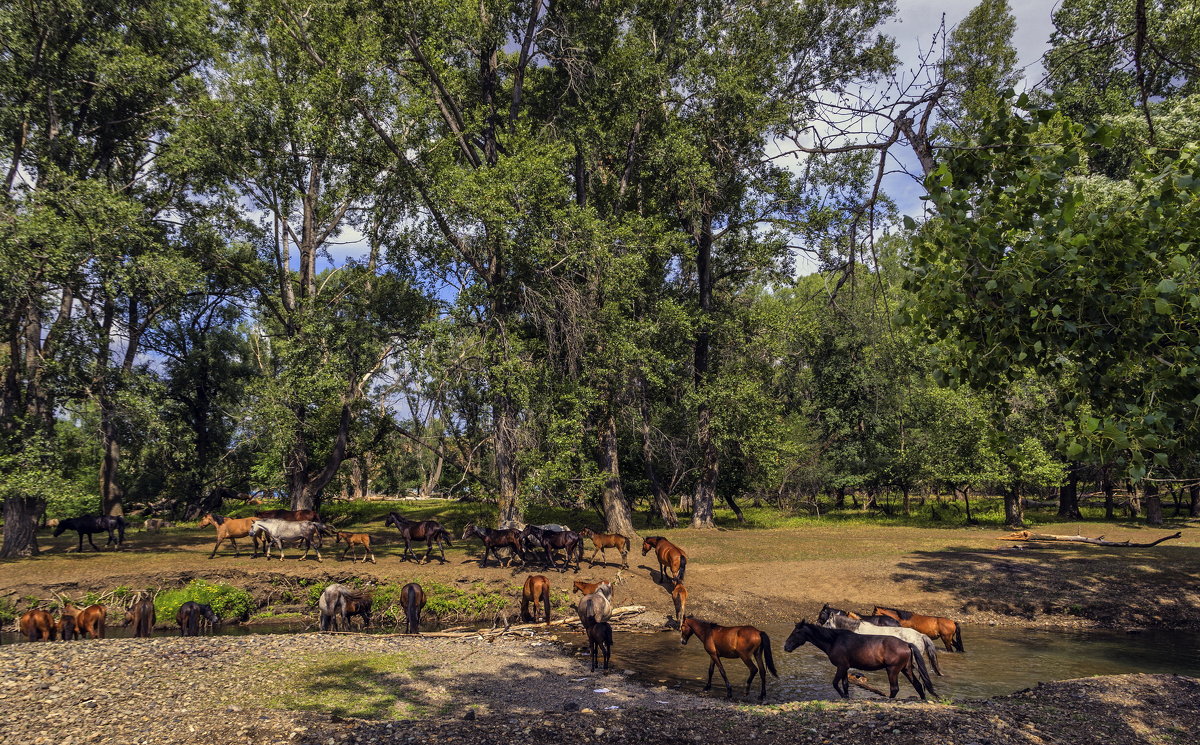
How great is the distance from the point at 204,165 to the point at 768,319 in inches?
977

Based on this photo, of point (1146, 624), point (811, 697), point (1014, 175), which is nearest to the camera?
point (1014, 175)

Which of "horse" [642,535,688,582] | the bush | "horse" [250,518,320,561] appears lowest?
the bush

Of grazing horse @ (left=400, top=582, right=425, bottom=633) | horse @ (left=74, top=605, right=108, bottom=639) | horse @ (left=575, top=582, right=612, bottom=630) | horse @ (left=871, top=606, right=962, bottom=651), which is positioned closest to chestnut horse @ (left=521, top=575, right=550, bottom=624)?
horse @ (left=575, top=582, right=612, bottom=630)

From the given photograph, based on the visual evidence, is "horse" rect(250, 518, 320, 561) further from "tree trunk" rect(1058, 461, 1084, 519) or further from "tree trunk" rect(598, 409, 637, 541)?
"tree trunk" rect(1058, 461, 1084, 519)

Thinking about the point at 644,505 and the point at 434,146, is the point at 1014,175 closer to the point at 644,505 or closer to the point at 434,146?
the point at 434,146

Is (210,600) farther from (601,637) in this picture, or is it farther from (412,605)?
(601,637)

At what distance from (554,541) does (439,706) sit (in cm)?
1160

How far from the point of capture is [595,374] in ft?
88.1

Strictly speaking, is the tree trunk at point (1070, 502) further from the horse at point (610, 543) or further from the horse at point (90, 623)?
the horse at point (90, 623)

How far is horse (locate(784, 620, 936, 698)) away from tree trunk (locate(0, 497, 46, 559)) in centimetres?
2739

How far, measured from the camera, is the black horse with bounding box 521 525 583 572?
2236cm

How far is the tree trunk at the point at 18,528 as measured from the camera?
915 inches

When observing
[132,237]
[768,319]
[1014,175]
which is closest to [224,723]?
[1014,175]

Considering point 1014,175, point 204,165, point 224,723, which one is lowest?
point 224,723
